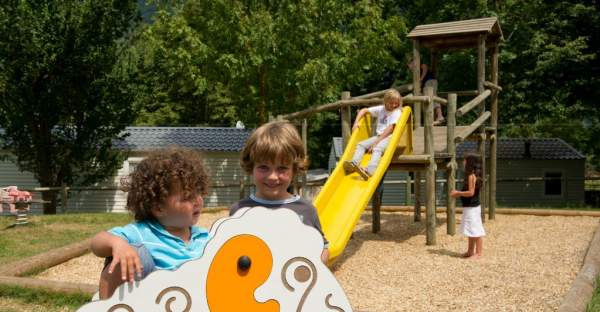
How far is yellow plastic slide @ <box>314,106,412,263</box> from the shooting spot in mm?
5715

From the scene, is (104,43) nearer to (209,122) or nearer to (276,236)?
(276,236)

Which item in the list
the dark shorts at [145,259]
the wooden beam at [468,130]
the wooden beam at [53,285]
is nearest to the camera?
the dark shorts at [145,259]

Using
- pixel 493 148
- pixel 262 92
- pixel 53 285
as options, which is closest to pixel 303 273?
pixel 53 285

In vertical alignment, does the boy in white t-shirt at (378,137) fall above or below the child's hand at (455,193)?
above

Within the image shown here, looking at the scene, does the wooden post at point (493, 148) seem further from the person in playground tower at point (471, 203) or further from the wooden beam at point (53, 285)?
the wooden beam at point (53, 285)

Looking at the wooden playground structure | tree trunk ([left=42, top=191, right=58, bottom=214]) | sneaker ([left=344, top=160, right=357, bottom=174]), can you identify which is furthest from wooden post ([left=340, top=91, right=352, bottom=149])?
tree trunk ([left=42, top=191, right=58, bottom=214])

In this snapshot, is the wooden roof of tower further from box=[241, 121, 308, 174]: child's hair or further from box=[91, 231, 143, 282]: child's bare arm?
box=[91, 231, 143, 282]: child's bare arm

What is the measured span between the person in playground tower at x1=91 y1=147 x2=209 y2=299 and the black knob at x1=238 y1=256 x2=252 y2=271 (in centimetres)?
15

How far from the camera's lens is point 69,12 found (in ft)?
47.8

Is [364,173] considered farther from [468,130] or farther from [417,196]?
[417,196]

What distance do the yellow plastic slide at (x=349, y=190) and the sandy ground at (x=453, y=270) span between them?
530 mm

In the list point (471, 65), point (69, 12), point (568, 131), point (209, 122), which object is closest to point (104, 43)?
point (69, 12)

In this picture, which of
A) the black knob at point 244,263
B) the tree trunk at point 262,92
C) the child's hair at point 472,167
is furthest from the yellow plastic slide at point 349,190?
the tree trunk at point 262,92

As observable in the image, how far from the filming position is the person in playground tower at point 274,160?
2.35 meters
